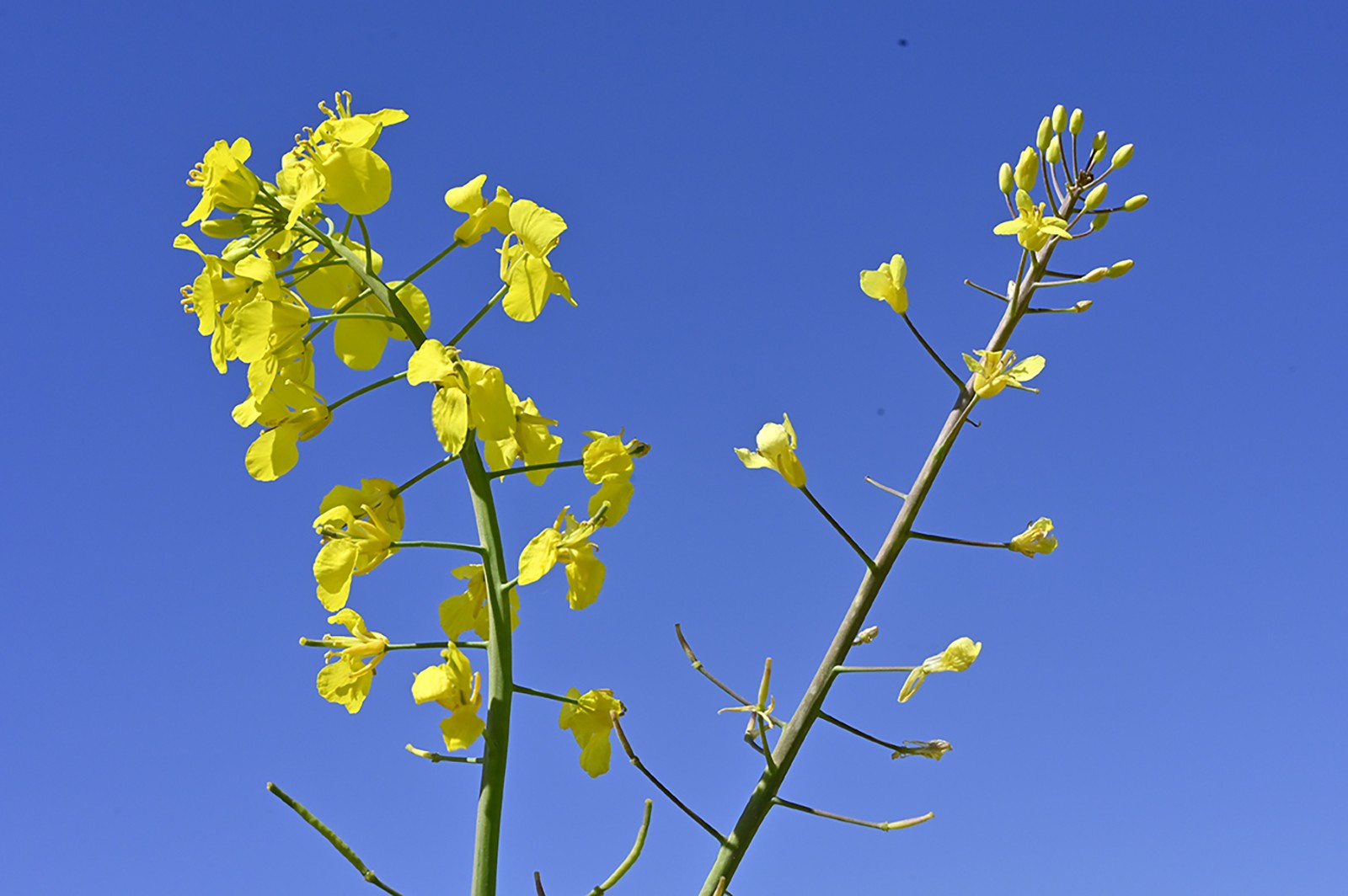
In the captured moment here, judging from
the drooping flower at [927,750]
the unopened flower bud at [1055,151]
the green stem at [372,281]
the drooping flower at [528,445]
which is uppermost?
the unopened flower bud at [1055,151]

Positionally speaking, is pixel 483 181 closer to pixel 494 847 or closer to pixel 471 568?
pixel 471 568

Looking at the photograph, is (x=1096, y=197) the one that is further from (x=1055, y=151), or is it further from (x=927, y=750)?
(x=927, y=750)

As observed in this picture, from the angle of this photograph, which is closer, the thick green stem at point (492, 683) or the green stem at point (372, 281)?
the thick green stem at point (492, 683)

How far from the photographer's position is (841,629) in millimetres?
1724

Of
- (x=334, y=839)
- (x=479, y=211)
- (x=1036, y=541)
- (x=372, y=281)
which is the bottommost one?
(x=334, y=839)

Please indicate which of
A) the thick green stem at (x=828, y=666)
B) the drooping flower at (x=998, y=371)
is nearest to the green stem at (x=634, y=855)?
the thick green stem at (x=828, y=666)

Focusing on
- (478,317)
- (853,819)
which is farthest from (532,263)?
(853,819)

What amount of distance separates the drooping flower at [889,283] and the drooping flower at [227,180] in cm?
105

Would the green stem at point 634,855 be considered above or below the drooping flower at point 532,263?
below

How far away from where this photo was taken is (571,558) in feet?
5.67

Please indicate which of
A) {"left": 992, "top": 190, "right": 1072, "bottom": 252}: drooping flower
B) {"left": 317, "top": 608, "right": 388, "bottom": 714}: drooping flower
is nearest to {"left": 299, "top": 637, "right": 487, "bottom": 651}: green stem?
{"left": 317, "top": 608, "right": 388, "bottom": 714}: drooping flower

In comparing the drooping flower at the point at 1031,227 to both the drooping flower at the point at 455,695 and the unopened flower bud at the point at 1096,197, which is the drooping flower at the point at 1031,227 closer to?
the unopened flower bud at the point at 1096,197

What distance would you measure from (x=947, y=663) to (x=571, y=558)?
23.8 inches

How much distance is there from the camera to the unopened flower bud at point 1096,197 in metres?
1.98
